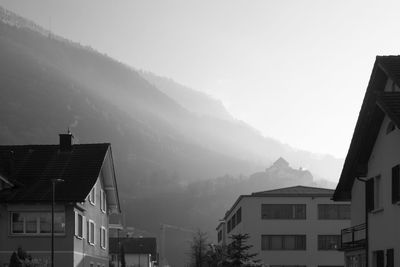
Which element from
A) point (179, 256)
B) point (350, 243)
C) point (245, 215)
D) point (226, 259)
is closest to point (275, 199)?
point (245, 215)

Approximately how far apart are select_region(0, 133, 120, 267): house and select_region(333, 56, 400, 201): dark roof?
66.3 feet

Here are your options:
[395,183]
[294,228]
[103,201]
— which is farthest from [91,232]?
[294,228]

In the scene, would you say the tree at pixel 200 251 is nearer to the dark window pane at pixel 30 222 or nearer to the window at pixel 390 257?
the dark window pane at pixel 30 222

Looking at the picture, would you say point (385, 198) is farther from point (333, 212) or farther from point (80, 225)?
point (333, 212)

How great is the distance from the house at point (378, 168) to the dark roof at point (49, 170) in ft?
68.5

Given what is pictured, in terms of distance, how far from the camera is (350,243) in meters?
28.0

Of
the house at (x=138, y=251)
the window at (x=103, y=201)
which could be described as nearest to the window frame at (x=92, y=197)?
the window at (x=103, y=201)

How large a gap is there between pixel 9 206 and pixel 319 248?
4323 cm

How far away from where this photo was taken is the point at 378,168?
2409 centimetres

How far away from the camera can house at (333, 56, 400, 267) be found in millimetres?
22031

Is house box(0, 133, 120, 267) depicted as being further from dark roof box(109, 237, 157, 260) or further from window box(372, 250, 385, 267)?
dark roof box(109, 237, 157, 260)

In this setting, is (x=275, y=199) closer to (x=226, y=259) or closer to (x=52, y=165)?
(x=52, y=165)

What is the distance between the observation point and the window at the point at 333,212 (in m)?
78.8

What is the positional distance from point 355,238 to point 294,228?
50.9 meters
